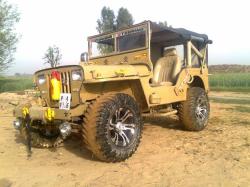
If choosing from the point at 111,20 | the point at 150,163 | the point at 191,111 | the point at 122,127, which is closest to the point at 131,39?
the point at 191,111

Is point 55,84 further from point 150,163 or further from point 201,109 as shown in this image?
point 201,109

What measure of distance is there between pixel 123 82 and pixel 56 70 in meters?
1.20

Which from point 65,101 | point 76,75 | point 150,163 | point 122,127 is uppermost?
point 76,75

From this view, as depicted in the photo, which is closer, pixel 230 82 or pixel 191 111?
pixel 191 111

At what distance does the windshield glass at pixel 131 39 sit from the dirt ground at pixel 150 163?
75.6 inches

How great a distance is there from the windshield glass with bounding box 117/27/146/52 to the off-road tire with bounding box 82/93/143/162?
1.88 meters

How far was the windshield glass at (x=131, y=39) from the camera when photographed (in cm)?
718

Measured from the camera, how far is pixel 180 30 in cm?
782

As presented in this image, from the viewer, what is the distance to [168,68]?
25.9ft

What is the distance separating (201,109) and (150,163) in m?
3.10

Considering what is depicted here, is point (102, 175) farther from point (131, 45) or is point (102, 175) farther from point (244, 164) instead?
point (131, 45)

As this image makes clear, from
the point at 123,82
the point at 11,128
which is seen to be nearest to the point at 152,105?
the point at 123,82

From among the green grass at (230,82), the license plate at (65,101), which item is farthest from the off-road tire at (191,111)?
the green grass at (230,82)

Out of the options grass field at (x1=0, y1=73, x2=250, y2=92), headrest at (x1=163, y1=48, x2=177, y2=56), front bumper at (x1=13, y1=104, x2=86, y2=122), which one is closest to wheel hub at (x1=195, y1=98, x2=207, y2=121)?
headrest at (x1=163, y1=48, x2=177, y2=56)
